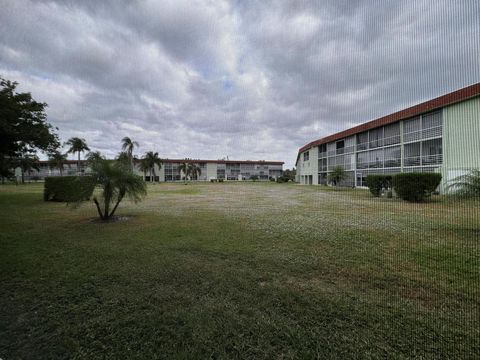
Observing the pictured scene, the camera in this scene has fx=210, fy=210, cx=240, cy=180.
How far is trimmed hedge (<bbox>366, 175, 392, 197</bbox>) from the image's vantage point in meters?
16.9

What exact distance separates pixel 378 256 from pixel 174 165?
271 feet

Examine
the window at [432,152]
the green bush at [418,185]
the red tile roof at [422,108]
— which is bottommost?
the green bush at [418,185]

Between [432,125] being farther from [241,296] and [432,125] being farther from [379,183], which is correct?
[241,296]

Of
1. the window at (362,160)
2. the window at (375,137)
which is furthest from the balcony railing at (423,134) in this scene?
the window at (362,160)

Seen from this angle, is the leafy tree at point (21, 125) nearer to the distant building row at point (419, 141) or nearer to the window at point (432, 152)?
the distant building row at point (419, 141)

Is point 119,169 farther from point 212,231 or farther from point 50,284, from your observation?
point 50,284

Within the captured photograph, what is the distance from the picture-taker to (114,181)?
8180 mm

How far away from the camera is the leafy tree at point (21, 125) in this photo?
11.3m

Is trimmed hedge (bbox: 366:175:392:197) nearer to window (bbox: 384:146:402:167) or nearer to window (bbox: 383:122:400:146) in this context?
window (bbox: 384:146:402:167)

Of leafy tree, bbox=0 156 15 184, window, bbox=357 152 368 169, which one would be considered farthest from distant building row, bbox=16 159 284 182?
leafy tree, bbox=0 156 15 184

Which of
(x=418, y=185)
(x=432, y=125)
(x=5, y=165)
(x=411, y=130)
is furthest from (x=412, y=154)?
(x=5, y=165)

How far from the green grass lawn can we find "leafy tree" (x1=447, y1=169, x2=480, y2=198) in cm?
118

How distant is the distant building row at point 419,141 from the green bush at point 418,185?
25.1 inches

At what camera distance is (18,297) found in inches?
121
